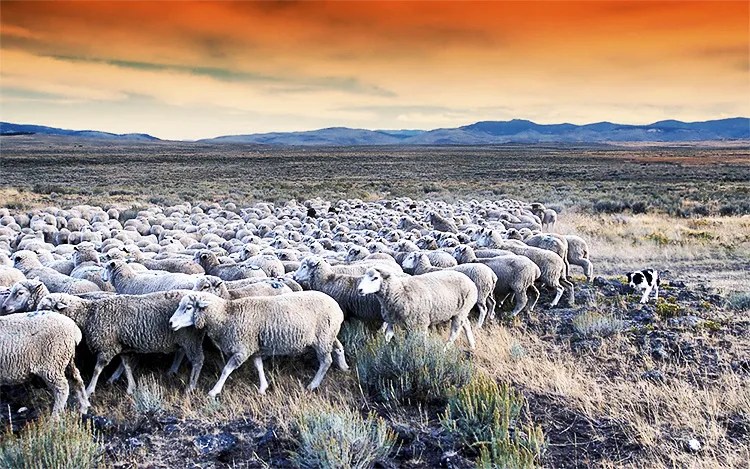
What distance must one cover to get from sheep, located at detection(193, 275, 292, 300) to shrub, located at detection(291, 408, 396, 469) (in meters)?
2.88

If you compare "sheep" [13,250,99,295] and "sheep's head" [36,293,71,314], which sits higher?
"sheep's head" [36,293,71,314]

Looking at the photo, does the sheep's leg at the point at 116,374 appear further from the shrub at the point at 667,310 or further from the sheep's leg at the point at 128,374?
the shrub at the point at 667,310

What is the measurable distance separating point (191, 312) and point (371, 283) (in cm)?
230

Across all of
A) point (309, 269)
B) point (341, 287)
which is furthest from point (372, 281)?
point (309, 269)

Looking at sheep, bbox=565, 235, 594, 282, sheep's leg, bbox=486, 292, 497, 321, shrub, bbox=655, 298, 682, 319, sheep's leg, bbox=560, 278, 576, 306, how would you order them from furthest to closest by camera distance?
1. sheep, bbox=565, 235, 594, 282
2. sheep's leg, bbox=560, 278, 576, 306
3. shrub, bbox=655, 298, 682, 319
4. sheep's leg, bbox=486, 292, 497, 321

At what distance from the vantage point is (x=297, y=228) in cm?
1983

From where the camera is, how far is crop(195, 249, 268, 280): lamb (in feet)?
33.3

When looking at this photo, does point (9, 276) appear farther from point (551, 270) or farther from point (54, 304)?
point (551, 270)

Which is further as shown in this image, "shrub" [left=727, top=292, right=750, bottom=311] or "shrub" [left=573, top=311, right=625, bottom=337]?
"shrub" [left=727, top=292, right=750, bottom=311]

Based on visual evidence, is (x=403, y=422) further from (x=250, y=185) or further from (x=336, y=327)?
(x=250, y=185)

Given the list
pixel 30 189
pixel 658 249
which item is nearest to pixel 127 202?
pixel 30 189

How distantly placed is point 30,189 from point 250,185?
629 inches

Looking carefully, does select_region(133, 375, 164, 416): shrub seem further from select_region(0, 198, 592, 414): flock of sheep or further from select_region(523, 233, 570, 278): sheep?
select_region(523, 233, 570, 278): sheep

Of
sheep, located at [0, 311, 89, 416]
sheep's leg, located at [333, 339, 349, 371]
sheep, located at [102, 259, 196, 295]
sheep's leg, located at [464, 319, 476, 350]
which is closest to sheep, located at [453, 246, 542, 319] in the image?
sheep's leg, located at [464, 319, 476, 350]
